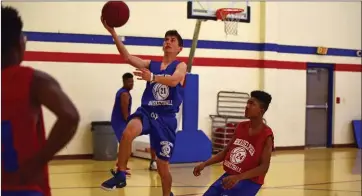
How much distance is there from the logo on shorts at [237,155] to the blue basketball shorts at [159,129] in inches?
43.7

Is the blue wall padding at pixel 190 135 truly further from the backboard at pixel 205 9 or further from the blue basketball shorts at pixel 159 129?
the blue basketball shorts at pixel 159 129

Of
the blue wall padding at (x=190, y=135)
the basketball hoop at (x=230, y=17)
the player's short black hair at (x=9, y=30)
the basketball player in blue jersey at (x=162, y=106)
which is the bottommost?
the blue wall padding at (x=190, y=135)

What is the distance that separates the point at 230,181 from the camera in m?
4.11

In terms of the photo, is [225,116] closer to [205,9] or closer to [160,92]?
[205,9]

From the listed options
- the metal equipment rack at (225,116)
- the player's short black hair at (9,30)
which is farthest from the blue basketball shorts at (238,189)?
the metal equipment rack at (225,116)

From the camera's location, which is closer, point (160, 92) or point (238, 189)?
point (238, 189)

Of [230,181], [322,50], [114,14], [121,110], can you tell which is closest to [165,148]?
[230,181]

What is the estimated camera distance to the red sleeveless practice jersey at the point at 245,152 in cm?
426

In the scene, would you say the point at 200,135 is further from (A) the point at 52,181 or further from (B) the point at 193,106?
(A) the point at 52,181

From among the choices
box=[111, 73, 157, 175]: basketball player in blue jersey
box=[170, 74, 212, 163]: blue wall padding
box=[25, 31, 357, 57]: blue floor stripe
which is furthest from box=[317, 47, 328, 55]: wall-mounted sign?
box=[111, 73, 157, 175]: basketball player in blue jersey

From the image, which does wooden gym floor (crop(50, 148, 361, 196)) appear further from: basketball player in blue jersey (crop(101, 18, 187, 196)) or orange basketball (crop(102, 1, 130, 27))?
orange basketball (crop(102, 1, 130, 27))

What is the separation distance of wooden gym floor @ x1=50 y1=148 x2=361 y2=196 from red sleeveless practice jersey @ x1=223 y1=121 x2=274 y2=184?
104 inches

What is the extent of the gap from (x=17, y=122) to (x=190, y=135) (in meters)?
8.01

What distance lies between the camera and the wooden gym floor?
23.5 feet
